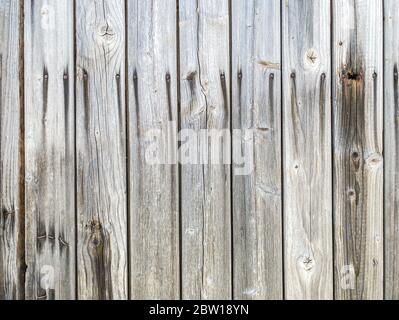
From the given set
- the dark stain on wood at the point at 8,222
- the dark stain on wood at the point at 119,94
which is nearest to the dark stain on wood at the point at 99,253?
the dark stain on wood at the point at 8,222

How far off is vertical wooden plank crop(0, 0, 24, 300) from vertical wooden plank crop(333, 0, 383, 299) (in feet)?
3.42

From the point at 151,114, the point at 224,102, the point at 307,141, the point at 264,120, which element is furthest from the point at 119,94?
the point at 307,141

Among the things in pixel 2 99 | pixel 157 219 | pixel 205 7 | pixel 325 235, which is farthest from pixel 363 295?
pixel 2 99

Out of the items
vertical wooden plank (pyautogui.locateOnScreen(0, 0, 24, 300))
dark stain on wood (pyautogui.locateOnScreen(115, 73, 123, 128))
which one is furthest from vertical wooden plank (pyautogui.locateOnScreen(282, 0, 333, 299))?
vertical wooden plank (pyautogui.locateOnScreen(0, 0, 24, 300))

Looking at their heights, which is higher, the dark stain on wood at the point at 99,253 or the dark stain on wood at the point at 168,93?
the dark stain on wood at the point at 168,93

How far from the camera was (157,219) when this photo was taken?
1.45 metres

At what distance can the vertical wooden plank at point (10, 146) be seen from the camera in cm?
145

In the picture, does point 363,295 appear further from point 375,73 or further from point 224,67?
point 224,67

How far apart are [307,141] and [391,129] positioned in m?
0.28

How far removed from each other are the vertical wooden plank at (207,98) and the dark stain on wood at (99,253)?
0.26 meters

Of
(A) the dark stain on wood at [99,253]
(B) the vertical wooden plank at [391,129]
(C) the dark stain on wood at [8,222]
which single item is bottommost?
(A) the dark stain on wood at [99,253]

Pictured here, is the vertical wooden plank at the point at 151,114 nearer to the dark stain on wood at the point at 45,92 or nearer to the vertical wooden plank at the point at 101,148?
the vertical wooden plank at the point at 101,148

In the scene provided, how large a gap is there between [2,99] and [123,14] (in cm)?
48
